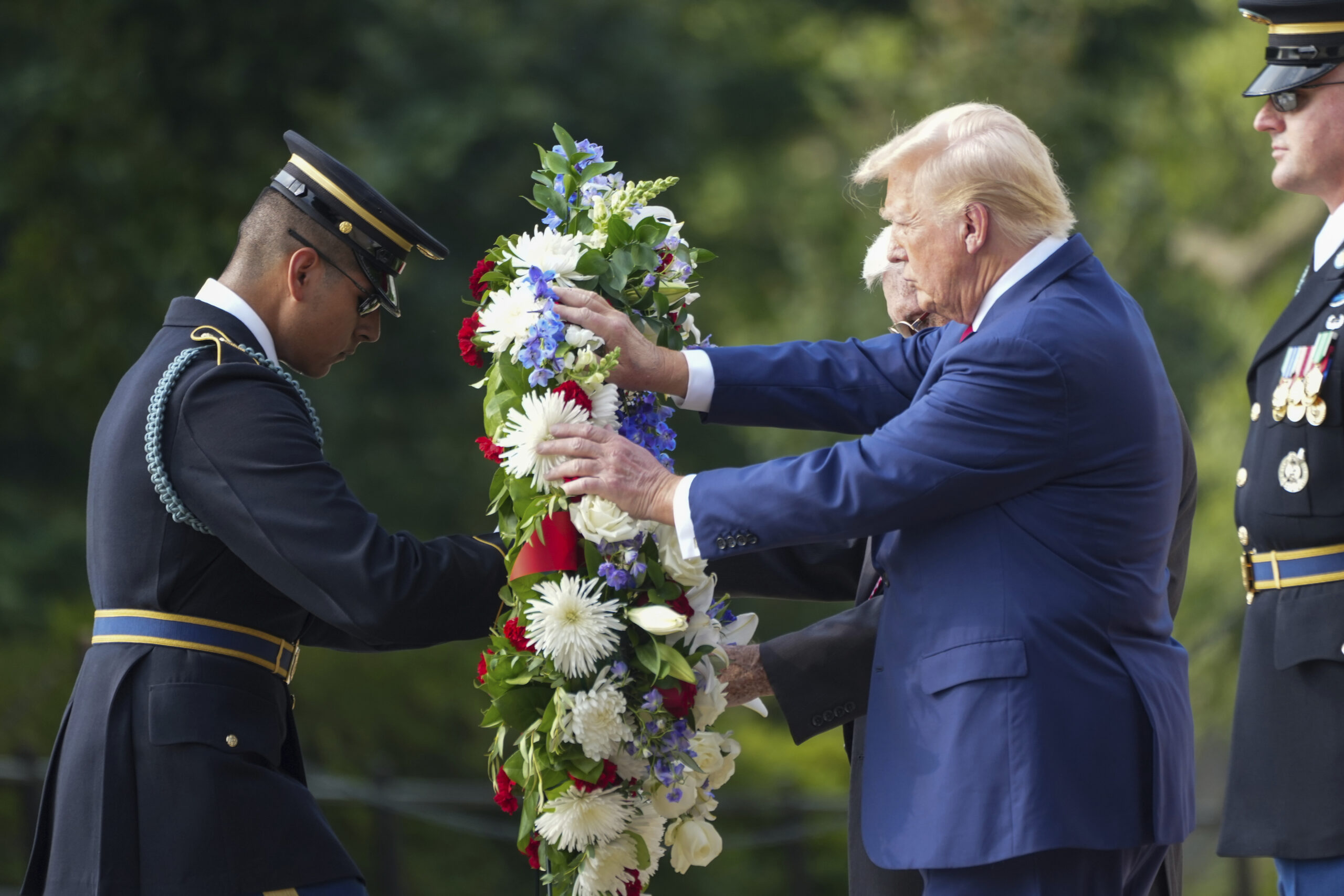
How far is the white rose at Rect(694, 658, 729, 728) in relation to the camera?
10.4ft

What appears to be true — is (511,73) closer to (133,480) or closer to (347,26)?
(347,26)

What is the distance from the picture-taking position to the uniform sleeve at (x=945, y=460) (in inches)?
112

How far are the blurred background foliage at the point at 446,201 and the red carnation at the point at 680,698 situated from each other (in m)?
4.24

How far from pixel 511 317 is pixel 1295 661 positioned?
177 cm

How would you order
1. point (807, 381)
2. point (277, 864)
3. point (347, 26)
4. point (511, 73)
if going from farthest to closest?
point (511, 73) → point (347, 26) → point (807, 381) → point (277, 864)

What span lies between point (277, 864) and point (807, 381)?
1591mm

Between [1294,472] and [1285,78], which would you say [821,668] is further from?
[1285,78]

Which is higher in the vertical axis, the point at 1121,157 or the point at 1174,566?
the point at 1121,157

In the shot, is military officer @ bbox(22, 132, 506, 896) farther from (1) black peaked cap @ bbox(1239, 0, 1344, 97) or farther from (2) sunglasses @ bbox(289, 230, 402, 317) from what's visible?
(1) black peaked cap @ bbox(1239, 0, 1344, 97)

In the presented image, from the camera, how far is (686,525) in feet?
9.77

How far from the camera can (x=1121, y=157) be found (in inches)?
509

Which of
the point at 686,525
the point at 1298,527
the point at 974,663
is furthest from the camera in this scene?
the point at 1298,527

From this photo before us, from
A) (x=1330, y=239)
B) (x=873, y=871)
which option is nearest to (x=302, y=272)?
(x=873, y=871)

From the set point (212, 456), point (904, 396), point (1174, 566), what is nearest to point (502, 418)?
point (212, 456)
